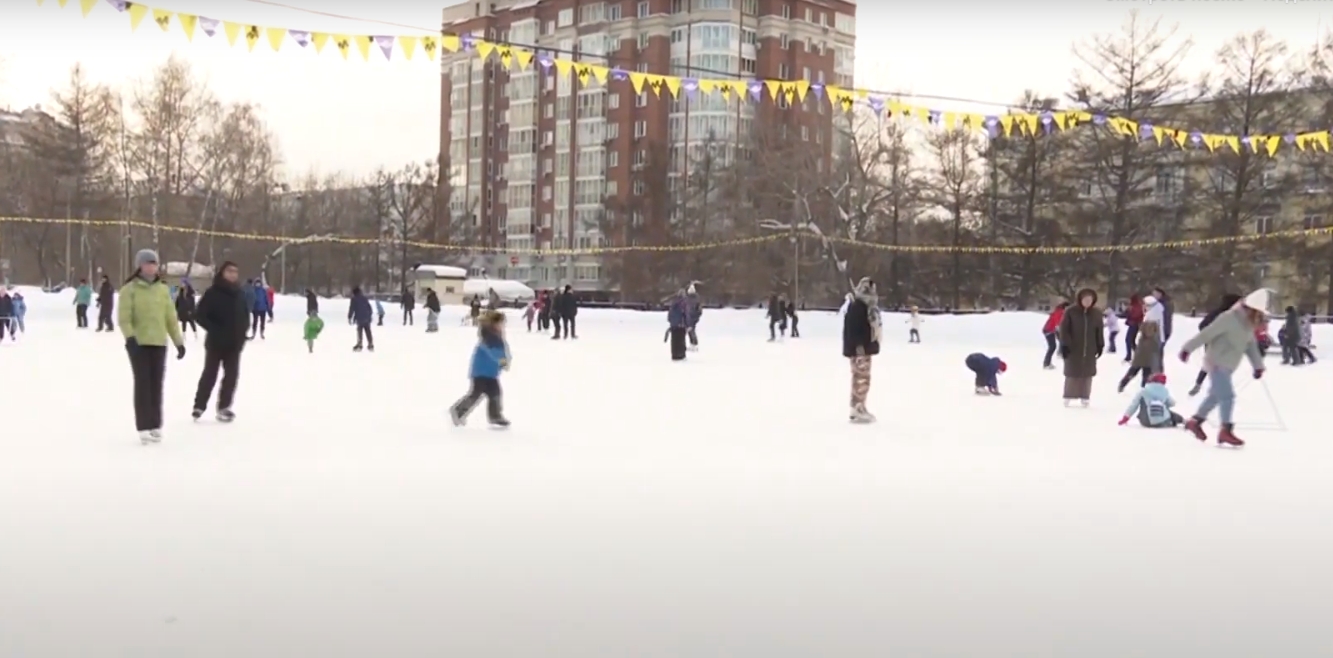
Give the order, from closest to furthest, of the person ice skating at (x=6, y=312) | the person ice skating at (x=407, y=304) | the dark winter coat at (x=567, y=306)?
the person ice skating at (x=6, y=312)
the dark winter coat at (x=567, y=306)
the person ice skating at (x=407, y=304)

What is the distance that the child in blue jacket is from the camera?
888 centimetres

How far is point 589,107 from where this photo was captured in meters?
75.1

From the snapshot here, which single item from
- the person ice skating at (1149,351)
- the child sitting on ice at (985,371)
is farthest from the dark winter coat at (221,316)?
the person ice skating at (1149,351)

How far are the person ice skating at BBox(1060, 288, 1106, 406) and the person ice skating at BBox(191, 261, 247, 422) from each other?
8.46 m

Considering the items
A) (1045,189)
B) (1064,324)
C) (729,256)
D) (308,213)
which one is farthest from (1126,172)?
(308,213)

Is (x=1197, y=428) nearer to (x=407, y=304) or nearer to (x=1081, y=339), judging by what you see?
(x=1081, y=339)

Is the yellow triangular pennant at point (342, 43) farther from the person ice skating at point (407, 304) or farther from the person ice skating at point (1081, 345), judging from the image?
the person ice skating at point (407, 304)

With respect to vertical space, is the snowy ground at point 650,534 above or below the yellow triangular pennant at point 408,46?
below

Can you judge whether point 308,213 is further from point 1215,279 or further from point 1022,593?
point 1022,593

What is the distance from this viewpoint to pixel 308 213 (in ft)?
232

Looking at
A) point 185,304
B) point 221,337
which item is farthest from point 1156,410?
point 185,304

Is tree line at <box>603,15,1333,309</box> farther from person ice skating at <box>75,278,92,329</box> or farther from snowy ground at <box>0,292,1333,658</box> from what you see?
snowy ground at <box>0,292,1333,658</box>

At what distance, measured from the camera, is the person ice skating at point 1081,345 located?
11.7 metres

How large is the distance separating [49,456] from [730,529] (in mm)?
4677
